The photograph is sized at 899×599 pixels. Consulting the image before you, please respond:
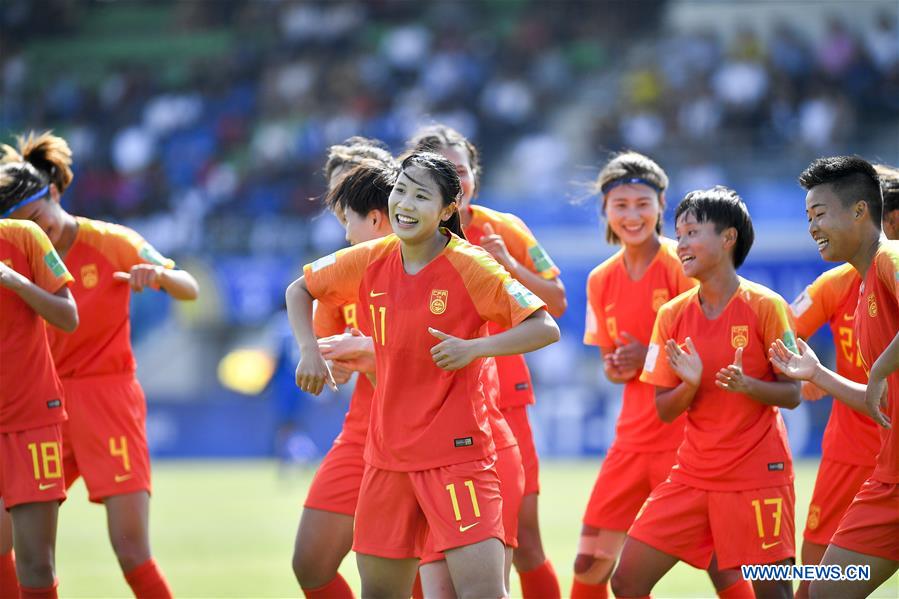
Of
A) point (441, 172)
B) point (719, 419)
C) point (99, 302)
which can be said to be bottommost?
point (719, 419)

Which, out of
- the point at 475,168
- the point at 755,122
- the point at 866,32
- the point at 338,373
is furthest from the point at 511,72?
the point at 338,373

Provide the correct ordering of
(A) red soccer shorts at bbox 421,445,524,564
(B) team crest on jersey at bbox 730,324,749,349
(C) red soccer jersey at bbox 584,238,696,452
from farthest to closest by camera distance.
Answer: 1. (C) red soccer jersey at bbox 584,238,696,452
2. (B) team crest on jersey at bbox 730,324,749,349
3. (A) red soccer shorts at bbox 421,445,524,564

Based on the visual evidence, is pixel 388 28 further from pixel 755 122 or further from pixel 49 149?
pixel 49 149

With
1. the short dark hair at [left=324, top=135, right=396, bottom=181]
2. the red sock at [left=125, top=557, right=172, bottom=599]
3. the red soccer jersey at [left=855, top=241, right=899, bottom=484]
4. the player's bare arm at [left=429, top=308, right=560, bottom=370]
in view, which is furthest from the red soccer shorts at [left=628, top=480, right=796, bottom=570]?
the red sock at [left=125, top=557, right=172, bottom=599]

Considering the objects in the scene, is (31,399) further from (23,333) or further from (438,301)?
(438,301)

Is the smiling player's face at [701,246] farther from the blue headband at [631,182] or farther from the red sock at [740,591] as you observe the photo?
the red sock at [740,591]

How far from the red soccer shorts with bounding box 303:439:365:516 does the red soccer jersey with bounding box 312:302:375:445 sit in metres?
0.07

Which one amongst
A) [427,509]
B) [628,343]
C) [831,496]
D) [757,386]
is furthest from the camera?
[628,343]

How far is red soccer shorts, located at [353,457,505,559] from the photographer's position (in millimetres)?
4492

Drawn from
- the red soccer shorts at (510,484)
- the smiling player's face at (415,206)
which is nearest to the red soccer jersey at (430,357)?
the smiling player's face at (415,206)

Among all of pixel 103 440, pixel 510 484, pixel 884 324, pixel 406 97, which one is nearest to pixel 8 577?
pixel 103 440

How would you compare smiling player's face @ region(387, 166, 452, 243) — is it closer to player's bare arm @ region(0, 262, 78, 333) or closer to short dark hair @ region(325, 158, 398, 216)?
short dark hair @ region(325, 158, 398, 216)

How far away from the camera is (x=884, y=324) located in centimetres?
498

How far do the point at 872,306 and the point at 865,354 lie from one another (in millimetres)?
216
